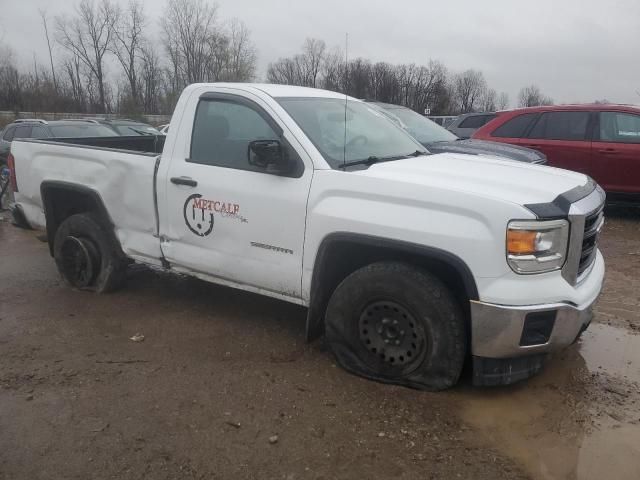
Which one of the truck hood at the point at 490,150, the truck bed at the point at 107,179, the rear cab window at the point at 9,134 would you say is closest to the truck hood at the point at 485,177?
the truck bed at the point at 107,179

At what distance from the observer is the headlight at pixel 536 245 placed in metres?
3.01

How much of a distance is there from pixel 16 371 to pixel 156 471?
1.67 meters

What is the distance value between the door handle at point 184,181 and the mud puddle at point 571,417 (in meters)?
2.40

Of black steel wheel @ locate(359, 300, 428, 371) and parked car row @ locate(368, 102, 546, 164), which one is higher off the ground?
parked car row @ locate(368, 102, 546, 164)

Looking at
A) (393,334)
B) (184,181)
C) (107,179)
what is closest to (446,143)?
(184,181)

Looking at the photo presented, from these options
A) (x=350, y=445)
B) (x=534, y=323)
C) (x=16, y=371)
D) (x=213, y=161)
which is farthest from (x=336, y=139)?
(x=16, y=371)

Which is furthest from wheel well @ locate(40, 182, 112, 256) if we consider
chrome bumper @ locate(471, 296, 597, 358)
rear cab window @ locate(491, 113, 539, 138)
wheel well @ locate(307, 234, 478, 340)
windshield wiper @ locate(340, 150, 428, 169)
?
rear cab window @ locate(491, 113, 539, 138)

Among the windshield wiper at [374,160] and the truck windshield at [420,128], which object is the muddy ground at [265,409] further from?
the truck windshield at [420,128]

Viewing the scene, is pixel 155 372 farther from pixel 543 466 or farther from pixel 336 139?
pixel 543 466

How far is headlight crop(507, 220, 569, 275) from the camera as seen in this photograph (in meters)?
3.01

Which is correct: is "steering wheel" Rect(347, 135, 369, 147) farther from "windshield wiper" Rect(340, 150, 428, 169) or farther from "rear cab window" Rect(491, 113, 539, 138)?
"rear cab window" Rect(491, 113, 539, 138)

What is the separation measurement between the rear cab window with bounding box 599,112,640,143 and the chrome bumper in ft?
21.0

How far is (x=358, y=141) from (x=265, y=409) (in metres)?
2.02

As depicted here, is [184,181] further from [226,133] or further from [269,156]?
[269,156]
